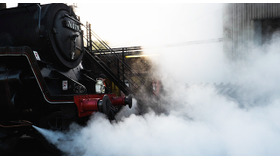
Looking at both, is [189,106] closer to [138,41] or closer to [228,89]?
[228,89]

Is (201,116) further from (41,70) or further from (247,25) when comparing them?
(41,70)

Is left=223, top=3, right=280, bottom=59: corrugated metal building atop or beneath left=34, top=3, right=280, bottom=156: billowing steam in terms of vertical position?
atop

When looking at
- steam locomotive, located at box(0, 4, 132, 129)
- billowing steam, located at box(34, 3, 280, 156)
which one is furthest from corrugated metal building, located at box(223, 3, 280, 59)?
steam locomotive, located at box(0, 4, 132, 129)

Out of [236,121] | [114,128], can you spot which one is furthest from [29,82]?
[236,121]

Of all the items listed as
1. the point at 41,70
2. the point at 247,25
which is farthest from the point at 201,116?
the point at 41,70

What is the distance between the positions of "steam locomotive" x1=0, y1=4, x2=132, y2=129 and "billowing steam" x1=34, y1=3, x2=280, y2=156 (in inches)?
14.1

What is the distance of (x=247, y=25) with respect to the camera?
6809mm

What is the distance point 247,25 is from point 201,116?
360cm

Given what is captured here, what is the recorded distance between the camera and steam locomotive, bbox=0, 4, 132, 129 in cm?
249

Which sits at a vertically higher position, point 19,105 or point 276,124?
point 19,105

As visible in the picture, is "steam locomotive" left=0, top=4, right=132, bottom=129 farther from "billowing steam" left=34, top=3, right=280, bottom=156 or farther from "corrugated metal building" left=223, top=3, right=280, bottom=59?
"corrugated metal building" left=223, top=3, right=280, bottom=59

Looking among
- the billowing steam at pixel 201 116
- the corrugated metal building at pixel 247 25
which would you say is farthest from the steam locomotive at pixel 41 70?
the corrugated metal building at pixel 247 25

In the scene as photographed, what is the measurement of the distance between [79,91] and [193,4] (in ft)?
16.2

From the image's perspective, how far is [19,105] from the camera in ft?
8.34
